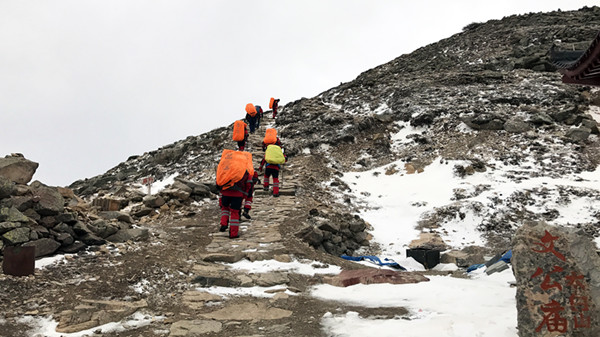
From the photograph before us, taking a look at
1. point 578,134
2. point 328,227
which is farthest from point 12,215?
point 578,134

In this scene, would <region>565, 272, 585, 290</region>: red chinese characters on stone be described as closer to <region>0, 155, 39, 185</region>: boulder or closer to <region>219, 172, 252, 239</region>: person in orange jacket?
<region>219, 172, 252, 239</region>: person in orange jacket

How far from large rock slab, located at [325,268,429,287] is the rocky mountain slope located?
14 cm

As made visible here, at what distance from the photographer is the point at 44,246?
4992 millimetres

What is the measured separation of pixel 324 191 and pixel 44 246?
8.80 metres

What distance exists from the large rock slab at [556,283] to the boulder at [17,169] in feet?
22.2

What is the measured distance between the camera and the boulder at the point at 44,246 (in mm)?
4867

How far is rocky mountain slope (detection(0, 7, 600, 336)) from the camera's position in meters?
4.29

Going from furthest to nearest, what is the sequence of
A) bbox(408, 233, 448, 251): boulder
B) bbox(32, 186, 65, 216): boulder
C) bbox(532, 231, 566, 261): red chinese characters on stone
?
bbox(408, 233, 448, 251): boulder, bbox(32, 186, 65, 216): boulder, bbox(532, 231, 566, 261): red chinese characters on stone

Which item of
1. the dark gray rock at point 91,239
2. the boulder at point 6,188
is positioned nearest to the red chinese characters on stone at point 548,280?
the dark gray rock at point 91,239

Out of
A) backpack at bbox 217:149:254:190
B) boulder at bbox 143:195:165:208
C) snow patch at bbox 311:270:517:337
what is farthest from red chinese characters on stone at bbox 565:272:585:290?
boulder at bbox 143:195:165:208

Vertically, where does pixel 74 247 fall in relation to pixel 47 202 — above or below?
below

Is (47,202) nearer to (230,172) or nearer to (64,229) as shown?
(64,229)

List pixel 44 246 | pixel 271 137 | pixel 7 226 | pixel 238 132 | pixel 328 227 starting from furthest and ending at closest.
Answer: pixel 238 132
pixel 271 137
pixel 328 227
pixel 44 246
pixel 7 226

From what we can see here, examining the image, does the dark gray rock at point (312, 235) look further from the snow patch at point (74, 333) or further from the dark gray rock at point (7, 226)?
the dark gray rock at point (7, 226)
